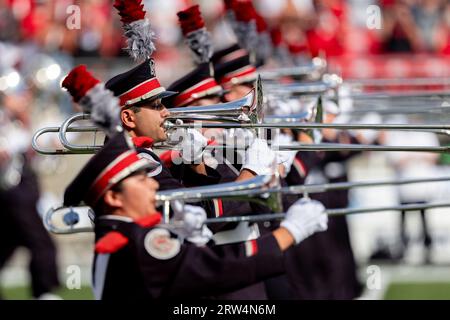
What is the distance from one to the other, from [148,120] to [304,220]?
1079 mm

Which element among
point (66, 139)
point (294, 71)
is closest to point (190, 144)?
point (66, 139)

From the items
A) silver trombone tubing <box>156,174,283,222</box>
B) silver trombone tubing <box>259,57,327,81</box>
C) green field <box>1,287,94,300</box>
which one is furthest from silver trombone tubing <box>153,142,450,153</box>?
green field <box>1,287,94,300</box>

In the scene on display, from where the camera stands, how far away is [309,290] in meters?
8.32

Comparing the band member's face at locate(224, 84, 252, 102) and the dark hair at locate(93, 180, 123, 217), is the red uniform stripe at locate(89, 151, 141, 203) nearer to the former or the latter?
the dark hair at locate(93, 180, 123, 217)

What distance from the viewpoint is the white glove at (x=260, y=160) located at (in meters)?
4.97

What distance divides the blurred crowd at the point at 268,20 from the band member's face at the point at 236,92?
552cm

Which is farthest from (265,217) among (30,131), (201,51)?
(30,131)

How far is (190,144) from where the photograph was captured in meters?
5.53

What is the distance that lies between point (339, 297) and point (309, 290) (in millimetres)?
204

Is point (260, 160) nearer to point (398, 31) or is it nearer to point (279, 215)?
point (279, 215)

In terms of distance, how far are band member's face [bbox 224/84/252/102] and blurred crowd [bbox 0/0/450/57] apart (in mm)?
5515

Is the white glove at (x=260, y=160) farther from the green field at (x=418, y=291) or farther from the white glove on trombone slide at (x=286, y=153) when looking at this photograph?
the green field at (x=418, y=291)

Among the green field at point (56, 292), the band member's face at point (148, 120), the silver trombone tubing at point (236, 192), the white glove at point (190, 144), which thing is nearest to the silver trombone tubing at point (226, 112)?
the white glove at point (190, 144)

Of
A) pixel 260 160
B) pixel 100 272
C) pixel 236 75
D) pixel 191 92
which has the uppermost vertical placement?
pixel 236 75
